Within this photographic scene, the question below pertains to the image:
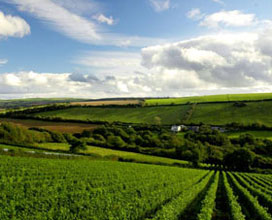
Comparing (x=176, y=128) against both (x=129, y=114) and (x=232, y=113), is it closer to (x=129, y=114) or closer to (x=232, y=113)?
(x=232, y=113)

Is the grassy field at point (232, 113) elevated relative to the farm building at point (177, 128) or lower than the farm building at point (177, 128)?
elevated

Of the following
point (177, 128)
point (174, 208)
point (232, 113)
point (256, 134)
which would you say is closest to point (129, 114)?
point (177, 128)

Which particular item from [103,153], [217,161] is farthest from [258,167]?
[103,153]

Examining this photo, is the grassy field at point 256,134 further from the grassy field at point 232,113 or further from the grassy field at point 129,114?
the grassy field at point 129,114

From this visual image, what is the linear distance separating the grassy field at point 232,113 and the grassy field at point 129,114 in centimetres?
1092

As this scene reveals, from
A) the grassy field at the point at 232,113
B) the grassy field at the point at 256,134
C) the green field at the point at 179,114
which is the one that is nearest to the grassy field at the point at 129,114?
the green field at the point at 179,114

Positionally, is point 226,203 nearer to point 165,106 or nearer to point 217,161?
point 217,161

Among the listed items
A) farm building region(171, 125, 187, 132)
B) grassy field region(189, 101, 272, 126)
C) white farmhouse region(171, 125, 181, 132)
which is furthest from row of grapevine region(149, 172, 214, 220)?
→ grassy field region(189, 101, 272, 126)

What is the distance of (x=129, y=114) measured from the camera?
142 metres

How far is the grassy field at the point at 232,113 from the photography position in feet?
382

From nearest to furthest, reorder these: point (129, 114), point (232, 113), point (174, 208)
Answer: point (174, 208) → point (232, 113) → point (129, 114)

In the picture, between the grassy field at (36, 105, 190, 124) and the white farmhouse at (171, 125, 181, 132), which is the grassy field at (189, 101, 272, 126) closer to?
the grassy field at (36, 105, 190, 124)

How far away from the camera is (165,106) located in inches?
6068

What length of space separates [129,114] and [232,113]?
185 feet
